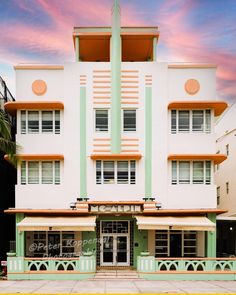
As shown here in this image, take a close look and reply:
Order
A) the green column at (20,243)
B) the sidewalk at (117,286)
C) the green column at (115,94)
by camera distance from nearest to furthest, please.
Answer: the sidewalk at (117,286)
the green column at (20,243)
the green column at (115,94)

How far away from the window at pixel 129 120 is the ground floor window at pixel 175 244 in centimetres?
696

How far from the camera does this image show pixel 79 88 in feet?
86.1

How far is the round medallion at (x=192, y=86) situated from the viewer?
86.5 ft

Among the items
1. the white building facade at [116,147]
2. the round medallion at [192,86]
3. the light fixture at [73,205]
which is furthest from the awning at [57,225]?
the round medallion at [192,86]

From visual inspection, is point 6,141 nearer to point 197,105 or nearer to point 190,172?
point 190,172

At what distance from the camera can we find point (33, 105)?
25516 millimetres

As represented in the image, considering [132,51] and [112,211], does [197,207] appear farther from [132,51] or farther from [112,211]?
[132,51]

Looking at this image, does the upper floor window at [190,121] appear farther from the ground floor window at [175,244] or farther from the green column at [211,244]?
the ground floor window at [175,244]

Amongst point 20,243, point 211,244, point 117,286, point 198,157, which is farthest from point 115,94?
point 117,286

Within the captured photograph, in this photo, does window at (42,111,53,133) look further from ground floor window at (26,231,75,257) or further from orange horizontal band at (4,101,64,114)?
ground floor window at (26,231,75,257)

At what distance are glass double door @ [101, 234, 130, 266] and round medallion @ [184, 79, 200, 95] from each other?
10172 mm

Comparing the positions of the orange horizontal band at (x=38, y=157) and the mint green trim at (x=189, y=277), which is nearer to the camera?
the mint green trim at (x=189, y=277)

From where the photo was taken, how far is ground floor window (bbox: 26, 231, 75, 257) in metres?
26.4

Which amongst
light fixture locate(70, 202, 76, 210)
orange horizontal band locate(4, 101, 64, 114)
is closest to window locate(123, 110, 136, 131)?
orange horizontal band locate(4, 101, 64, 114)
